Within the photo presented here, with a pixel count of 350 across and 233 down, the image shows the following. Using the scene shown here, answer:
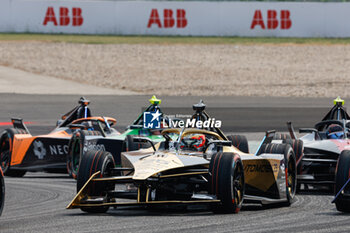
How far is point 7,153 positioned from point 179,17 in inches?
1278

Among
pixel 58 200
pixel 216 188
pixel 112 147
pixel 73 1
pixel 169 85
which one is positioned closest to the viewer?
pixel 216 188

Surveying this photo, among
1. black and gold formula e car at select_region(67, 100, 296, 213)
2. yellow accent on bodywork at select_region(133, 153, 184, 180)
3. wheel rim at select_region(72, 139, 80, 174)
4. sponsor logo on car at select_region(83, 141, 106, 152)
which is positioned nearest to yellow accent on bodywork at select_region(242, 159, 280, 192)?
black and gold formula e car at select_region(67, 100, 296, 213)

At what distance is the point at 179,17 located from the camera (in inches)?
1967

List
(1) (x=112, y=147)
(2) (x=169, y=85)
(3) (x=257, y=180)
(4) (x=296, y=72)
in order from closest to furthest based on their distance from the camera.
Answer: (3) (x=257, y=180) < (1) (x=112, y=147) < (2) (x=169, y=85) < (4) (x=296, y=72)

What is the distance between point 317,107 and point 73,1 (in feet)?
66.6

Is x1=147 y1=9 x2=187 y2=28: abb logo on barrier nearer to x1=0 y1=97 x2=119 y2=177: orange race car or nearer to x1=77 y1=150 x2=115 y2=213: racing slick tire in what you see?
x1=0 y1=97 x2=119 y2=177: orange race car

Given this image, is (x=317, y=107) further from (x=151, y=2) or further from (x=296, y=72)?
(x=151, y=2)

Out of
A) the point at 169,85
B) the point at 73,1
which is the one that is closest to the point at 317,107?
the point at 169,85

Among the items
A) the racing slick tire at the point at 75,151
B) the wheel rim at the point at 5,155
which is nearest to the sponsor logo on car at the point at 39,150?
the wheel rim at the point at 5,155

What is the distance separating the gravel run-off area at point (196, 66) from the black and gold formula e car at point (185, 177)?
2563 centimetres

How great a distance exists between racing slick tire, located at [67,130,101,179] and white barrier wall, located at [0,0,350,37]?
32.4 m

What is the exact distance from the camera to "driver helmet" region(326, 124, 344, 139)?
1577 centimetres

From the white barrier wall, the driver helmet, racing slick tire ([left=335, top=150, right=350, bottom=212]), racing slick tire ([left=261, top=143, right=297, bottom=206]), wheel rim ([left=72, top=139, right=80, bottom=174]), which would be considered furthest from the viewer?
the white barrier wall

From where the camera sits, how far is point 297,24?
49625 mm
